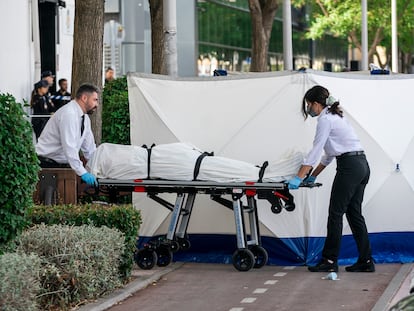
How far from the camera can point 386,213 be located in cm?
1334

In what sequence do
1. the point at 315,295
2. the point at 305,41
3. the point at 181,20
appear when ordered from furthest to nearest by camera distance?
1. the point at 305,41
2. the point at 181,20
3. the point at 315,295

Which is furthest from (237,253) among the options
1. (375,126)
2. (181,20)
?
(181,20)

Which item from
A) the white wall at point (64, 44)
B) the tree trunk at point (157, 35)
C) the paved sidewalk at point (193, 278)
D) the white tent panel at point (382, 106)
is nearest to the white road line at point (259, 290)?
the paved sidewalk at point (193, 278)

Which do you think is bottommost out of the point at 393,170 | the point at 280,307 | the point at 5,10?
the point at 280,307

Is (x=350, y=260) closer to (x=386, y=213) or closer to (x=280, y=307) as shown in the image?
(x=386, y=213)

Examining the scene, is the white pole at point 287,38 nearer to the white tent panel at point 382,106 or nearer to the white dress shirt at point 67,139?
the white tent panel at point 382,106

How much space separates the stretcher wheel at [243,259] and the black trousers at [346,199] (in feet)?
2.59

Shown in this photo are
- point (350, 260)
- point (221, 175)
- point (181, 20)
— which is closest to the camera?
point (221, 175)

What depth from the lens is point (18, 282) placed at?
878 cm

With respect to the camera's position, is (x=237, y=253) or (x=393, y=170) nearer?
(x=237, y=253)

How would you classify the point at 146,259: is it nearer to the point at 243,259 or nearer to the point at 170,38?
the point at 243,259

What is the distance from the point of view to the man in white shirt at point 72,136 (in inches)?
470

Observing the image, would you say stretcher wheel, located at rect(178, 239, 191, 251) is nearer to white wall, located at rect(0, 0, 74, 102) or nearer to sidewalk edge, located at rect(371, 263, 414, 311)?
sidewalk edge, located at rect(371, 263, 414, 311)

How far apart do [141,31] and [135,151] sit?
1173 inches
